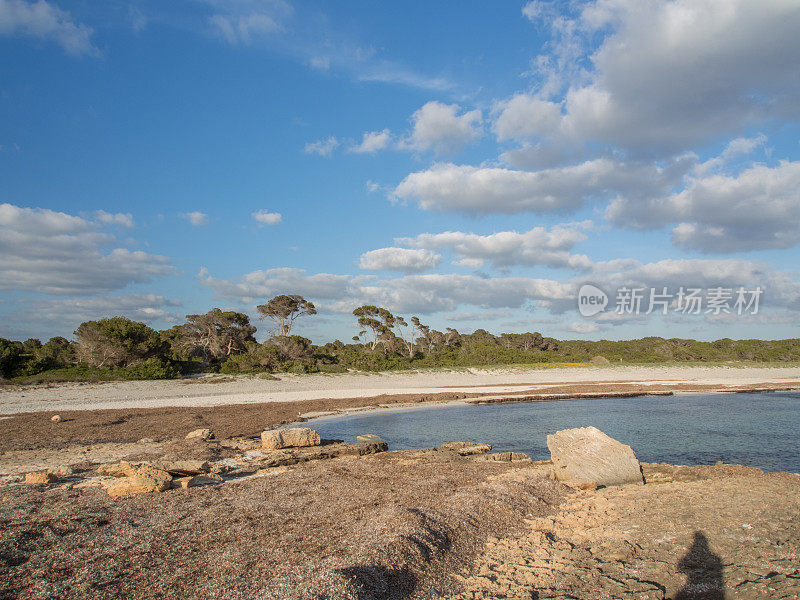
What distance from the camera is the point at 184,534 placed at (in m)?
7.13

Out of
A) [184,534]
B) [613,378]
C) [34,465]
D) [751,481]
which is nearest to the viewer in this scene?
[184,534]

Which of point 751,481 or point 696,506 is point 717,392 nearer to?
point 751,481

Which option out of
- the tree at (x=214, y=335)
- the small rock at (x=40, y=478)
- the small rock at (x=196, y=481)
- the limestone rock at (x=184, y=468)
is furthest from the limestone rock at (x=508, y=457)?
the tree at (x=214, y=335)

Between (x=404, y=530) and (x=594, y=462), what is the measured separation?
570 centimetres

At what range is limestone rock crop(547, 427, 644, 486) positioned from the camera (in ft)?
34.8

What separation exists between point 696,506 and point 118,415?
2354 centimetres

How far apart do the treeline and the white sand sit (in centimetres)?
429

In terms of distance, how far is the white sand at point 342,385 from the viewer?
28000 millimetres

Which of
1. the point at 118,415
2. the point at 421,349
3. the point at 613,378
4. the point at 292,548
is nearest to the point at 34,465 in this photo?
the point at 292,548

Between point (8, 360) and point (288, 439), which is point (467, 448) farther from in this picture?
point (8, 360)

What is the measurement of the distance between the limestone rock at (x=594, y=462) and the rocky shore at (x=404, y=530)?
0.11 ft

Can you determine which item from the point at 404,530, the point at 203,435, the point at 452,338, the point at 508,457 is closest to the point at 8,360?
the point at 203,435

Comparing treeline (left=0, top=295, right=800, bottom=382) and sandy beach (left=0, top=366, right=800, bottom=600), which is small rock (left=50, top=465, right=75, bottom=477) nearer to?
sandy beach (left=0, top=366, right=800, bottom=600)

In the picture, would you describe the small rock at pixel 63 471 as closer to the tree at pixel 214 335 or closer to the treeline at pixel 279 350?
the treeline at pixel 279 350
